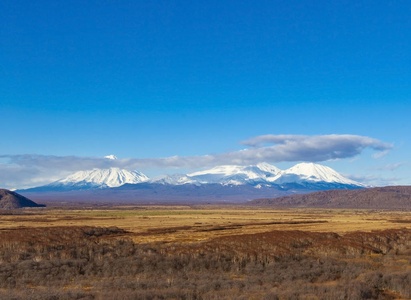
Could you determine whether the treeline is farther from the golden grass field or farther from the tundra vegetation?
the golden grass field

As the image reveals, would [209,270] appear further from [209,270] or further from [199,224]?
[199,224]

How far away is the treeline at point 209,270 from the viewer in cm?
2277

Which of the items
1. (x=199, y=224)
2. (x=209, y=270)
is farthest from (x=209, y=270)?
(x=199, y=224)

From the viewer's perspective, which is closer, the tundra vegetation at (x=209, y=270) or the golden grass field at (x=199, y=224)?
the tundra vegetation at (x=209, y=270)

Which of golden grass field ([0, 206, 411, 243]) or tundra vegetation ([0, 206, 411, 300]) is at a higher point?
tundra vegetation ([0, 206, 411, 300])

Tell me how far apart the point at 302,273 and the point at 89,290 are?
556 inches

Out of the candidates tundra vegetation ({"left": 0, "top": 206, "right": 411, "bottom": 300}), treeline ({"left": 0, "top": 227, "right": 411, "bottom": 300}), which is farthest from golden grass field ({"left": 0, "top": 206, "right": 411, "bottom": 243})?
treeline ({"left": 0, "top": 227, "right": 411, "bottom": 300})

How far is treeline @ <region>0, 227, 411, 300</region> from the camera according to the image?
2277cm

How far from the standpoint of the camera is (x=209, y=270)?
3055cm

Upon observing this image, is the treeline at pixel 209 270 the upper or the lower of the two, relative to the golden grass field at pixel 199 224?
upper

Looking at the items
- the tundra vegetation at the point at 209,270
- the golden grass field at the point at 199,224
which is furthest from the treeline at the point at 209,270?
the golden grass field at the point at 199,224

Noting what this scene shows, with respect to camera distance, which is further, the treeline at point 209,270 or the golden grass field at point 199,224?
the golden grass field at point 199,224

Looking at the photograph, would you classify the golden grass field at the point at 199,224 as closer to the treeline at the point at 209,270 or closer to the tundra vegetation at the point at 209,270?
the tundra vegetation at the point at 209,270

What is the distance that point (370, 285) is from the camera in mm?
24594
